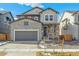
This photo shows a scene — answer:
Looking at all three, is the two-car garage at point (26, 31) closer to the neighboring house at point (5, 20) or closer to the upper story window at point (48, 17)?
the neighboring house at point (5, 20)

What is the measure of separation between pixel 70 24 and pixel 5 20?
5.71 feet

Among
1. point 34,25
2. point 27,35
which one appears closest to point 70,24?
point 34,25

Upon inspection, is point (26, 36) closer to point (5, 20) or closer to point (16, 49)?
point (16, 49)

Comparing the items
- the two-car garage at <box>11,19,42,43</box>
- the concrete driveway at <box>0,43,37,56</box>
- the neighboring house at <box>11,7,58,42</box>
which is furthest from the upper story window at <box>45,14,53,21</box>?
the concrete driveway at <box>0,43,37,56</box>

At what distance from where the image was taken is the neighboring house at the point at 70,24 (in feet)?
45.1

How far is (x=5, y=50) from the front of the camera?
13992 millimetres

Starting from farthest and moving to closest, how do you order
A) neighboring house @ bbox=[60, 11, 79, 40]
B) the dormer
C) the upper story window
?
the upper story window, the dormer, neighboring house @ bbox=[60, 11, 79, 40]

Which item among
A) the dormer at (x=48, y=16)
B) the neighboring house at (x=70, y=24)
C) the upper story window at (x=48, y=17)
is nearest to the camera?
the neighboring house at (x=70, y=24)

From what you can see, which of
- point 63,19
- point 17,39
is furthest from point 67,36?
point 17,39

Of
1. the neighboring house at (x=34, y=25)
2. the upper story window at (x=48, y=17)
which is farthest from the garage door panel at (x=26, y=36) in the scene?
the upper story window at (x=48, y=17)

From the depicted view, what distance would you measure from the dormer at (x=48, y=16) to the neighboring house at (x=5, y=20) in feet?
2.78

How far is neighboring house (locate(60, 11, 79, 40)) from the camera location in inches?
541

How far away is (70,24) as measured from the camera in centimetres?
1377

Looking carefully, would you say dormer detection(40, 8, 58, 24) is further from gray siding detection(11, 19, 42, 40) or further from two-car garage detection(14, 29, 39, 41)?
two-car garage detection(14, 29, 39, 41)
